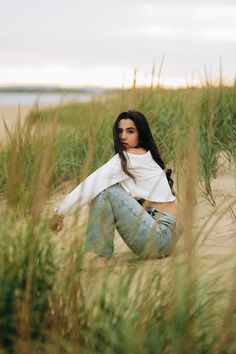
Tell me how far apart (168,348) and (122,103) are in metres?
2.63

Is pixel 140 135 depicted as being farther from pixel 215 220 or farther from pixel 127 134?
pixel 215 220

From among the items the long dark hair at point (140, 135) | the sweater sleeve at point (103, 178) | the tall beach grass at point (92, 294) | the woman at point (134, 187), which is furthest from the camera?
the long dark hair at point (140, 135)

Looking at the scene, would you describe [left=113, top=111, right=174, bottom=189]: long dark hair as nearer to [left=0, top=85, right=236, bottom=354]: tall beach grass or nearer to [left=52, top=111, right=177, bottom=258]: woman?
[left=52, top=111, right=177, bottom=258]: woman

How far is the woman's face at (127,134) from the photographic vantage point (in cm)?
327

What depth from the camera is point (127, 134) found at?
3289 millimetres

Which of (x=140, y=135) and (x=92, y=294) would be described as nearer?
(x=92, y=294)

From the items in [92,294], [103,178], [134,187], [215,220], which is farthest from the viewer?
[134,187]

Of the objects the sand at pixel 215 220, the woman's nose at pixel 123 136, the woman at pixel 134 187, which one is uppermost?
the woman's nose at pixel 123 136

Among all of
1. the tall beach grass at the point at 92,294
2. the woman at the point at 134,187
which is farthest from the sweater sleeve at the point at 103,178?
the tall beach grass at the point at 92,294

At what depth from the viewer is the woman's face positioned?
3275mm

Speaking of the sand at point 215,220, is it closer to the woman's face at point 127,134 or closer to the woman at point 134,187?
the woman at point 134,187

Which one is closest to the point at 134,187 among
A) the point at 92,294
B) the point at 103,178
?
the point at 103,178

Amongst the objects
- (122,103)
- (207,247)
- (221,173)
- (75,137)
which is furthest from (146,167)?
(75,137)

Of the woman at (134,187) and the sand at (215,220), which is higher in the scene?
the woman at (134,187)
